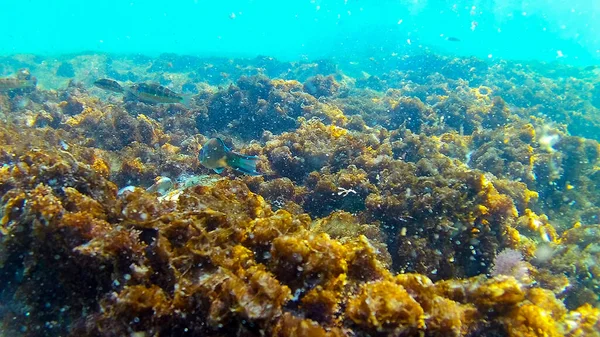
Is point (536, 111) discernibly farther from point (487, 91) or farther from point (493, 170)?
point (493, 170)

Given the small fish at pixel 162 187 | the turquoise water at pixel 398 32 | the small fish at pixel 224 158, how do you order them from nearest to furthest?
the small fish at pixel 224 158 < the small fish at pixel 162 187 < the turquoise water at pixel 398 32

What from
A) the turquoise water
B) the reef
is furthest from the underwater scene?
Answer: the turquoise water

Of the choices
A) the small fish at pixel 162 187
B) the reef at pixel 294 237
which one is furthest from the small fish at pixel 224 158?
the small fish at pixel 162 187

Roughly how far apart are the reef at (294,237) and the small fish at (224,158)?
33 centimetres

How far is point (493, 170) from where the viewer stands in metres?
7.88

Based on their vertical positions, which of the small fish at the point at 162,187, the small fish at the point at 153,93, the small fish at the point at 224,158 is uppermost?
the small fish at the point at 153,93

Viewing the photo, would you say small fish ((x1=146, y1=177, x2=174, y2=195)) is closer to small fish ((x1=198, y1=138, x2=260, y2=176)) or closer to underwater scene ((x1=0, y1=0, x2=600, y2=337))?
underwater scene ((x1=0, y1=0, x2=600, y2=337))

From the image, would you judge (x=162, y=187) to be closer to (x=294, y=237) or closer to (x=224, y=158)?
(x=224, y=158)

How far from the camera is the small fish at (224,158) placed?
402 centimetres

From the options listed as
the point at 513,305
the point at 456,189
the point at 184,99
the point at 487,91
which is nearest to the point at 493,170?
the point at 456,189

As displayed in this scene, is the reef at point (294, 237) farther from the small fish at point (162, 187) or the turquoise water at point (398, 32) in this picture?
the turquoise water at point (398, 32)

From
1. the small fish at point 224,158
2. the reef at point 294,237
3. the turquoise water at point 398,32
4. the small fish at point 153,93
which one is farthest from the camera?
the turquoise water at point 398,32

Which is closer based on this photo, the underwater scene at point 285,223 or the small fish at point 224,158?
the underwater scene at point 285,223

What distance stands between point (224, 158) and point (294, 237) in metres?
2.16
